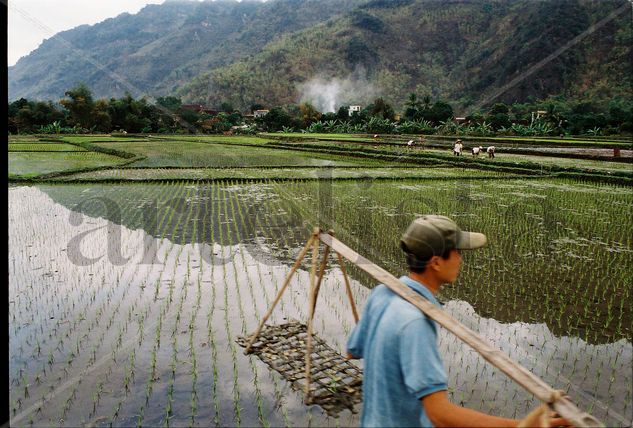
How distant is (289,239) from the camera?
859 cm

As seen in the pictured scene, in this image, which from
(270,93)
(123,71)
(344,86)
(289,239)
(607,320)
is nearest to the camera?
(607,320)

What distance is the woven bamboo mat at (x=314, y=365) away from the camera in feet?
11.7

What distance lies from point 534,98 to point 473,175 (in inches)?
2426

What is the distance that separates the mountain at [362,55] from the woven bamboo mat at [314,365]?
63.3 m

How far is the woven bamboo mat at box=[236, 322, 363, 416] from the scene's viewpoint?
358cm

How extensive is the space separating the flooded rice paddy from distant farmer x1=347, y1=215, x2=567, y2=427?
65.9 inches

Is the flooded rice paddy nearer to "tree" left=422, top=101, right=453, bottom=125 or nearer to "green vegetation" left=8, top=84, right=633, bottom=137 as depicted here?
"green vegetation" left=8, top=84, right=633, bottom=137

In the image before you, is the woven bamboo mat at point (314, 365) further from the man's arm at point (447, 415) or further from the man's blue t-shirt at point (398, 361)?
the man's arm at point (447, 415)

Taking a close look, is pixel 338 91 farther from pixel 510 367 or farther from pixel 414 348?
pixel 414 348

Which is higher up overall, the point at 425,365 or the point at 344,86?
the point at 344,86

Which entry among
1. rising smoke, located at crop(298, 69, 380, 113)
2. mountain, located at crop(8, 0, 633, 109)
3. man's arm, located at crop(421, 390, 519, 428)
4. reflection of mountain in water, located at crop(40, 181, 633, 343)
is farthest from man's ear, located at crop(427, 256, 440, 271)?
rising smoke, located at crop(298, 69, 380, 113)

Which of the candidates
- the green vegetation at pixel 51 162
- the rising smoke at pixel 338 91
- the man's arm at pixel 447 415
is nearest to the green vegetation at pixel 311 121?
the green vegetation at pixel 51 162

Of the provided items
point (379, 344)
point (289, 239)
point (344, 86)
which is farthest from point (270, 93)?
point (379, 344)

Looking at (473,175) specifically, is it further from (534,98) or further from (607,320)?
(534,98)
